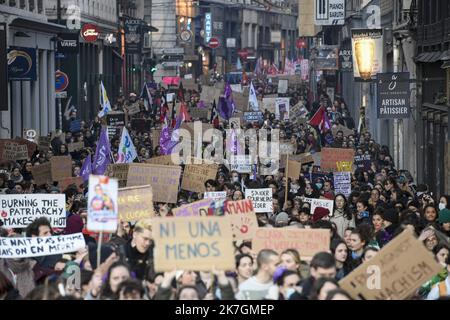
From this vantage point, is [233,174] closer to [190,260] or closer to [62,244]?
[62,244]

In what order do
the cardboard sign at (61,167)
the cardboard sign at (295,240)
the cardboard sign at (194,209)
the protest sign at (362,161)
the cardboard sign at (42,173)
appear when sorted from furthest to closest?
1. the protest sign at (362,161)
2. the cardboard sign at (42,173)
3. the cardboard sign at (61,167)
4. the cardboard sign at (194,209)
5. the cardboard sign at (295,240)

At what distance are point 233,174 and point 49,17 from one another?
130 feet

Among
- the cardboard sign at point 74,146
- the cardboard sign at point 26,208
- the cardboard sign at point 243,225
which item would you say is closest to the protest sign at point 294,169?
the cardboard sign at point 26,208

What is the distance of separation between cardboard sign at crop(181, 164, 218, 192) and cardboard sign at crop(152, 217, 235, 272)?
1131cm

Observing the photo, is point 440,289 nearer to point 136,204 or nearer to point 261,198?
point 136,204

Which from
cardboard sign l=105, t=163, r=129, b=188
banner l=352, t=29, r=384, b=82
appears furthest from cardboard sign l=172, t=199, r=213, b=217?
banner l=352, t=29, r=384, b=82

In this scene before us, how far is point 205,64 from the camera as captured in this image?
123m

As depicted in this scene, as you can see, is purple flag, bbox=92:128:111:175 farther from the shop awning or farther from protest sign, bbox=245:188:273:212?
the shop awning

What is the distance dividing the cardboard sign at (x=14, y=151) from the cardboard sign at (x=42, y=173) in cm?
372

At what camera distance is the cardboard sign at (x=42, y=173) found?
26094 mm

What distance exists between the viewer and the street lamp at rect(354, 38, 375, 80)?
99.3 ft

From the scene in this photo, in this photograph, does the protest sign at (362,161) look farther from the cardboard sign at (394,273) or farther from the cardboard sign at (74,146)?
the cardboard sign at (394,273)

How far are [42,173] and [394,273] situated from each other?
15385 millimetres

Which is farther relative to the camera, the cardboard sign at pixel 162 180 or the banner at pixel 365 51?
the banner at pixel 365 51
